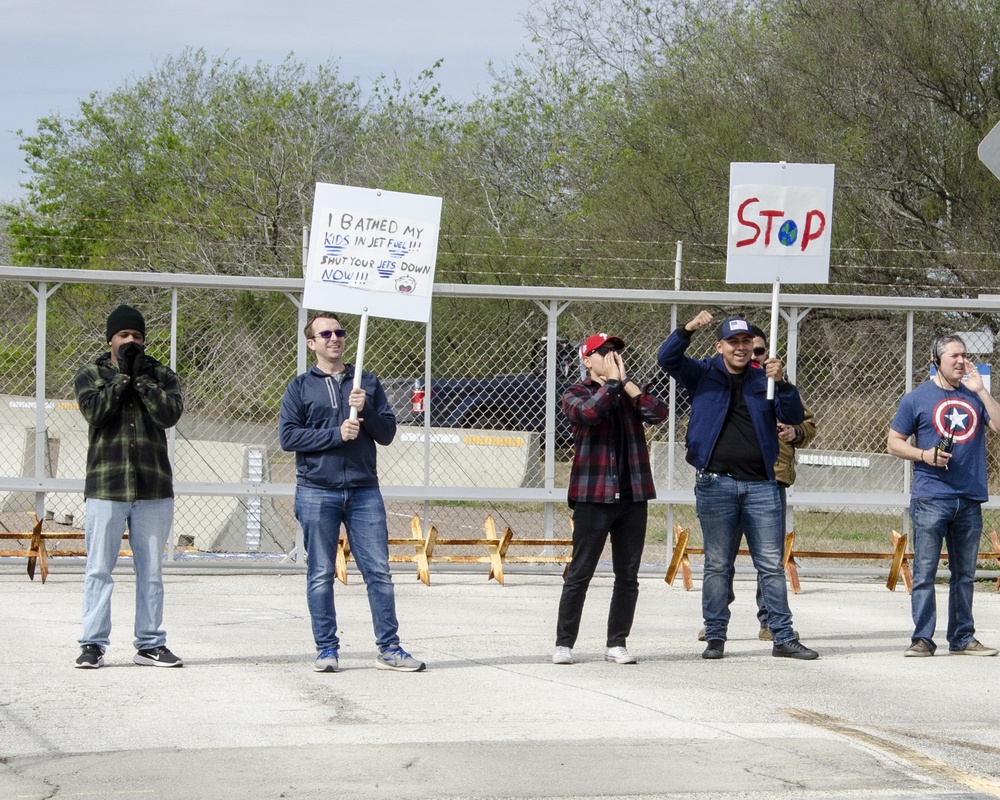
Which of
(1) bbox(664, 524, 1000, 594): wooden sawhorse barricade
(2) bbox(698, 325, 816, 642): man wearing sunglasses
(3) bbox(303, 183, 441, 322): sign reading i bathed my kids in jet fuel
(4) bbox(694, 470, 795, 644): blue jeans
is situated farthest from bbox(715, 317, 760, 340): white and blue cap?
(1) bbox(664, 524, 1000, 594): wooden sawhorse barricade

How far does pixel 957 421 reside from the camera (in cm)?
890

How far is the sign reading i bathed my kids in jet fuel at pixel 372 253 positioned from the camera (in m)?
8.34

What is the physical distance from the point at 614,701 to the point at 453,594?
470 cm

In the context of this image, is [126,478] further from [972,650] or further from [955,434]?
[972,650]

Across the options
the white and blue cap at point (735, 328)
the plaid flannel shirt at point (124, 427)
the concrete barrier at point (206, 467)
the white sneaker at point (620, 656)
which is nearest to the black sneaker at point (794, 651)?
the white sneaker at point (620, 656)

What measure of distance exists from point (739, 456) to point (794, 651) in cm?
121

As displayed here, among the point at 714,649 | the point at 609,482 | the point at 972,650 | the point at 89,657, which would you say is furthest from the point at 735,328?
the point at 89,657

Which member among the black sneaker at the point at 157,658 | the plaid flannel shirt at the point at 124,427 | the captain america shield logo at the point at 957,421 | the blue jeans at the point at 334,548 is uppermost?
the captain america shield logo at the point at 957,421

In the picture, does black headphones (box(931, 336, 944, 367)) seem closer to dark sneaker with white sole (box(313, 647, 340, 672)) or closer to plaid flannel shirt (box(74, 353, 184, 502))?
dark sneaker with white sole (box(313, 647, 340, 672))

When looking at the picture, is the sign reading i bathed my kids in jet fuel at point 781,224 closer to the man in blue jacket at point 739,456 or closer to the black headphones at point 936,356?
the man in blue jacket at point 739,456

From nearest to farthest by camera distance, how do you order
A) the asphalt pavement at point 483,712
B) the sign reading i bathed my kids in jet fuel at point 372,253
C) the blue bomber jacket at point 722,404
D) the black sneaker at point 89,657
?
the asphalt pavement at point 483,712 → the black sneaker at point 89,657 → the sign reading i bathed my kids in jet fuel at point 372,253 → the blue bomber jacket at point 722,404

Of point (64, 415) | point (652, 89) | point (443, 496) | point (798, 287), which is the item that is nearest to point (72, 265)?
point (652, 89)

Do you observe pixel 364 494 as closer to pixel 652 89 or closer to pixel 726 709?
pixel 726 709

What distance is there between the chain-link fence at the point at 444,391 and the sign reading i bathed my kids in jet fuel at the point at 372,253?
3497 millimetres
